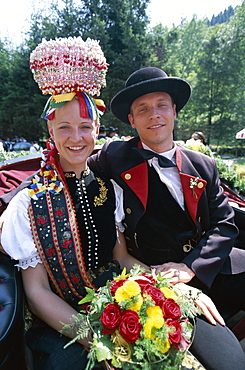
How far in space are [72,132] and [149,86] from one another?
0.68m

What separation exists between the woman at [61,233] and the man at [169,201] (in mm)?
281

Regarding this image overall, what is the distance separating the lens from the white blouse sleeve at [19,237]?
60.2 inches

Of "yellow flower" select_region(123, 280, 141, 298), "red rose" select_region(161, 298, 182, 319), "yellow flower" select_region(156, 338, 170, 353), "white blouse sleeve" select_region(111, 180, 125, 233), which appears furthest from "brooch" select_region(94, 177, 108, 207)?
"yellow flower" select_region(156, 338, 170, 353)

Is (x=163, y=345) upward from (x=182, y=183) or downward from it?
downward

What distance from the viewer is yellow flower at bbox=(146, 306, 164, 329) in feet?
3.51

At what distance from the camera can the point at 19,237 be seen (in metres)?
1.53

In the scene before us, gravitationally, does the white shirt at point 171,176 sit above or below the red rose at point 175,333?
above

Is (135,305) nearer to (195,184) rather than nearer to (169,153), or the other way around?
(195,184)

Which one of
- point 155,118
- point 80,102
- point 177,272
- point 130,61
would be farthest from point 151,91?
point 130,61

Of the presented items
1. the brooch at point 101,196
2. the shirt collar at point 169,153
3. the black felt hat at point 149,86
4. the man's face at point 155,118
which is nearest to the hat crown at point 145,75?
the black felt hat at point 149,86

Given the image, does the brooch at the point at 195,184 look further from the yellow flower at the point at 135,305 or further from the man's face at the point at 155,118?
the yellow flower at the point at 135,305

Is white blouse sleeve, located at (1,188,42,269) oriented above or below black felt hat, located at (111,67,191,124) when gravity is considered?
below

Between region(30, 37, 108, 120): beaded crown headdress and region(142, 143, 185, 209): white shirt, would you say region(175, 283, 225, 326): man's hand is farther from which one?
region(30, 37, 108, 120): beaded crown headdress

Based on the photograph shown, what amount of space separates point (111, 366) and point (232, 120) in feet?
73.4
